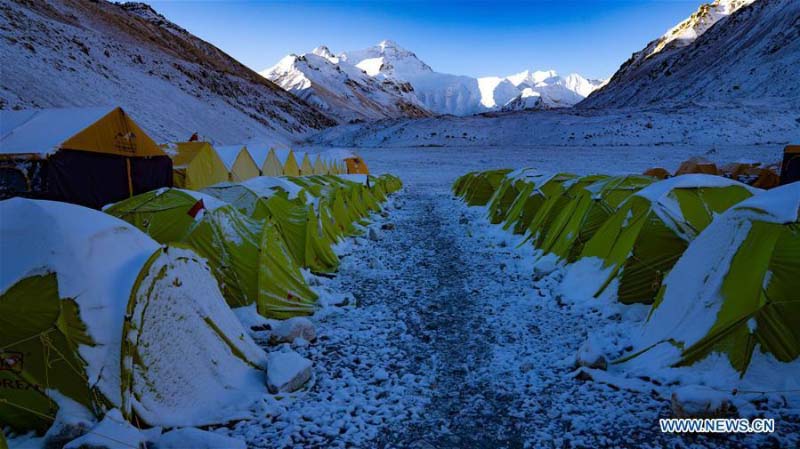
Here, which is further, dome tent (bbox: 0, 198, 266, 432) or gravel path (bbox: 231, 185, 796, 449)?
gravel path (bbox: 231, 185, 796, 449)

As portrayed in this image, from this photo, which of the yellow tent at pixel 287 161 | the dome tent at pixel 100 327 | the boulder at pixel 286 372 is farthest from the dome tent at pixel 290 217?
the yellow tent at pixel 287 161

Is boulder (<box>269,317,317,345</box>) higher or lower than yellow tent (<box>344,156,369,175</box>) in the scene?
lower

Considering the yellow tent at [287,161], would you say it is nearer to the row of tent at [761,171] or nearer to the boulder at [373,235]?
the boulder at [373,235]

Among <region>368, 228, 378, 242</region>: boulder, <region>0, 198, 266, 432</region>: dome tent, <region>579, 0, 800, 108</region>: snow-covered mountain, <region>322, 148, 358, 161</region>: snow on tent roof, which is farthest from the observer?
<region>579, 0, 800, 108</region>: snow-covered mountain

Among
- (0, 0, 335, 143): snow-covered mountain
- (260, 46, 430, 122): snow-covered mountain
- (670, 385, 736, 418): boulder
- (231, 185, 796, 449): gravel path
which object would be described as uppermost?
(260, 46, 430, 122): snow-covered mountain

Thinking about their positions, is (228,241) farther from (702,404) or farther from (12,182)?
(12,182)

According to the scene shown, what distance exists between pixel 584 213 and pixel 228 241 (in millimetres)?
6832

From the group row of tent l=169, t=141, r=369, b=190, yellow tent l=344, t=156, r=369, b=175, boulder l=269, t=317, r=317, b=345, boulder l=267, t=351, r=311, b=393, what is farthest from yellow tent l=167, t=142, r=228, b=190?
yellow tent l=344, t=156, r=369, b=175

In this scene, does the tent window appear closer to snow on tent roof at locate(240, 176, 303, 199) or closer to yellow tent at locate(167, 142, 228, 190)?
yellow tent at locate(167, 142, 228, 190)

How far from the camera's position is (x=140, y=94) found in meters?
47.6

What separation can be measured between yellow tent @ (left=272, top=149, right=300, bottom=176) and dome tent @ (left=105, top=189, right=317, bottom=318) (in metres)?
18.2

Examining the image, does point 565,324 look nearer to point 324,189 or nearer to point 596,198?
point 596,198

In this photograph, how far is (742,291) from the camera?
4562mm

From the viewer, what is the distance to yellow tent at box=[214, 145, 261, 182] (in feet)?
63.3
